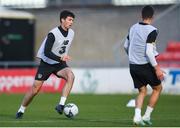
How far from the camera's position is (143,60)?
1548 cm

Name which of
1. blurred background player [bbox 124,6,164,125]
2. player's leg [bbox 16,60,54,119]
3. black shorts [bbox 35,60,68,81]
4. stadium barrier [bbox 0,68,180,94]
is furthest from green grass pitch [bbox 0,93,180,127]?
stadium barrier [bbox 0,68,180,94]

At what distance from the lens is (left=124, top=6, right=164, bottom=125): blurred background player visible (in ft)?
50.1

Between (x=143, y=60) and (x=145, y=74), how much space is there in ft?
0.91

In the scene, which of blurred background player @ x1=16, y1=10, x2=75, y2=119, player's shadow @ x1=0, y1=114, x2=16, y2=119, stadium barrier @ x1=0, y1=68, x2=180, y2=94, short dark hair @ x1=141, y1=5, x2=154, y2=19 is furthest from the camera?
stadium barrier @ x1=0, y1=68, x2=180, y2=94

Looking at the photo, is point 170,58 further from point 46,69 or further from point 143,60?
point 143,60

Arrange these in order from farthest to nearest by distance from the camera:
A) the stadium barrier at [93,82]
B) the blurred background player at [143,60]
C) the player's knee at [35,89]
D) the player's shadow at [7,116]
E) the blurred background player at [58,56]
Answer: the stadium barrier at [93,82]
the player's shadow at [7,116]
the player's knee at [35,89]
the blurred background player at [58,56]
the blurred background player at [143,60]

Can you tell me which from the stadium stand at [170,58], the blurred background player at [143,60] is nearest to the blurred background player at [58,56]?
the blurred background player at [143,60]

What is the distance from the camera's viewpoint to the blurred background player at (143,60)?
50.1ft

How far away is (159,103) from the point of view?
2428 cm

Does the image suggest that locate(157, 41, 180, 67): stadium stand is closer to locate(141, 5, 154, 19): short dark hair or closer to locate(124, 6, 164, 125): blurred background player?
locate(124, 6, 164, 125): blurred background player

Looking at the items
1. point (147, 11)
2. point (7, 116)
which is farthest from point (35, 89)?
point (147, 11)

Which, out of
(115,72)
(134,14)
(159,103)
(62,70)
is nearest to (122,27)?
(134,14)

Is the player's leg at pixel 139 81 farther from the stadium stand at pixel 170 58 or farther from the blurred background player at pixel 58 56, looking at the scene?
the stadium stand at pixel 170 58

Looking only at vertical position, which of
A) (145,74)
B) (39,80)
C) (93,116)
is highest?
(145,74)
